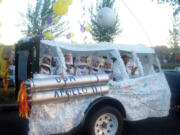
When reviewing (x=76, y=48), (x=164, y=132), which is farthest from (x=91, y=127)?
(x=164, y=132)

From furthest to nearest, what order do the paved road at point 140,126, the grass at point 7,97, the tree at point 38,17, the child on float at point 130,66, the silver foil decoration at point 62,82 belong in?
1. the tree at point 38,17
2. the grass at point 7,97
3. the child on float at point 130,66
4. the paved road at point 140,126
5. the silver foil decoration at point 62,82

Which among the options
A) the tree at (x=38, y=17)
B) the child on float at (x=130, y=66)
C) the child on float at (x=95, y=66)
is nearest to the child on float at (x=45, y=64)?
the child on float at (x=95, y=66)

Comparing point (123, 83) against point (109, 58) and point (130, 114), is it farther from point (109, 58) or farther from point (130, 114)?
point (109, 58)

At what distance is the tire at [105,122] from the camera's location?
4.07m

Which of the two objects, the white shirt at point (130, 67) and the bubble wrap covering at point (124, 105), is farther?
the white shirt at point (130, 67)

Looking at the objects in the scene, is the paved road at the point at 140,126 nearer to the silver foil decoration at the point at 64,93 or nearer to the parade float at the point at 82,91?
the parade float at the point at 82,91

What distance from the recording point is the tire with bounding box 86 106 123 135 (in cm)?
407

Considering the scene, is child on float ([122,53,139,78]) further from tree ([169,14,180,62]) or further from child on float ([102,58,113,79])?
tree ([169,14,180,62])

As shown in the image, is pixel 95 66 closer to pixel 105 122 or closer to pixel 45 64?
pixel 45 64

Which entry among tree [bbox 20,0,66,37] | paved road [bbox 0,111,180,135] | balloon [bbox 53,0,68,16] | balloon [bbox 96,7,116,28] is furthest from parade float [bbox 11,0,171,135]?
tree [bbox 20,0,66,37]

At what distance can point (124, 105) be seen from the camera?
179 inches

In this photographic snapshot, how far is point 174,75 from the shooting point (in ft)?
20.3

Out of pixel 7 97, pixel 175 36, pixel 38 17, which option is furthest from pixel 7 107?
pixel 175 36

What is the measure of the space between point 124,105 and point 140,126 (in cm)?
151
